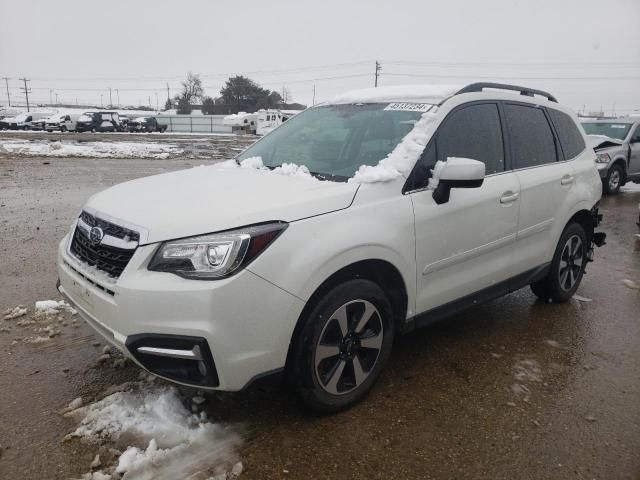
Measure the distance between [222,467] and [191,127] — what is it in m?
56.4

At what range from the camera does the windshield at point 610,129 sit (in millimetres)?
12367

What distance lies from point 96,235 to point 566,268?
3976 mm

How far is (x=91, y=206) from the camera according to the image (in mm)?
2873

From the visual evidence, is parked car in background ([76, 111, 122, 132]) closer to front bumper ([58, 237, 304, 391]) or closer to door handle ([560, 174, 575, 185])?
door handle ([560, 174, 575, 185])

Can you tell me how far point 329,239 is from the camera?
8.29ft

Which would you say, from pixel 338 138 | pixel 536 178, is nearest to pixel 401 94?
pixel 338 138

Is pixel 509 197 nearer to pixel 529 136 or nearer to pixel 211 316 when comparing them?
pixel 529 136

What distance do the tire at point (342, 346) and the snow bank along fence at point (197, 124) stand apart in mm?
54414

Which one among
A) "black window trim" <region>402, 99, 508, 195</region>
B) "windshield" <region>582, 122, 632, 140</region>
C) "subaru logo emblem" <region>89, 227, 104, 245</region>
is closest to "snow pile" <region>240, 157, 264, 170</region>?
"black window trim" <region>402, 99, 508, 195</region>

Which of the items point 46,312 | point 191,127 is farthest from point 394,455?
point 191,127

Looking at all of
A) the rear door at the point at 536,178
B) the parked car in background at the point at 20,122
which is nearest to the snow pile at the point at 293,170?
the rear door at the point at 536,178

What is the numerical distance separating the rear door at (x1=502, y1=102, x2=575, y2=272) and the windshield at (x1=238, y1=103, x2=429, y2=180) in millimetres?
1005

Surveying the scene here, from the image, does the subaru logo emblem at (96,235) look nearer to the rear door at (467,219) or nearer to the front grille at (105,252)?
the front grille at (105,252)

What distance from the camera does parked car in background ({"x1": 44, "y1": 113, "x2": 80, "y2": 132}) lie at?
3953 centimetres
